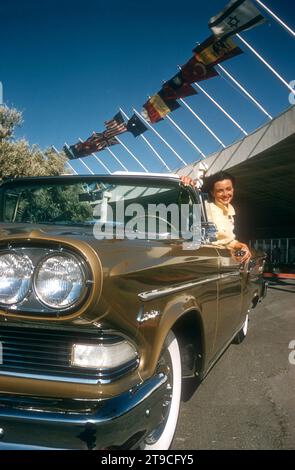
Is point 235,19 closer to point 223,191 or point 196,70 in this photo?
point 196,70

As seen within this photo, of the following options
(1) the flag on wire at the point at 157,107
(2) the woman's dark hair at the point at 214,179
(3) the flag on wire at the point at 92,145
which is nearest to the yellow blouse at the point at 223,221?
(2) the woman's dark hair at the point at 214,179

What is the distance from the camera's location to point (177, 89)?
66.2 feet

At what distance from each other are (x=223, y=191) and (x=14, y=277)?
9.39 ft

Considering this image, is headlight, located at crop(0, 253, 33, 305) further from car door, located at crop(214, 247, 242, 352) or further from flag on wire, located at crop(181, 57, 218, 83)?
flag on wire, located at crop(181, 57, 218, 83)

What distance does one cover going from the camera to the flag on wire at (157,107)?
2172cm

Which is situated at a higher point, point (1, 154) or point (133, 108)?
point (133, 108)

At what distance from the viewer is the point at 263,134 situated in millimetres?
16938

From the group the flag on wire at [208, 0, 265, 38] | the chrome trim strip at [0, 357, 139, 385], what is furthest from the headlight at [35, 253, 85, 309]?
the flag on wire at [208, 0, 265, 38]

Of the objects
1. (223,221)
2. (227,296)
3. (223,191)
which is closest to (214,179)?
(223,191)

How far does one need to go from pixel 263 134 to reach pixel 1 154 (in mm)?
11239

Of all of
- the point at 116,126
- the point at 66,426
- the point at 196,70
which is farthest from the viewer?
the point at 116,126

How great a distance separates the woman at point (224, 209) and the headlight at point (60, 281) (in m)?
2.20

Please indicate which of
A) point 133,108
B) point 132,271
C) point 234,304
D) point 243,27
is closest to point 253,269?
point 234,304
